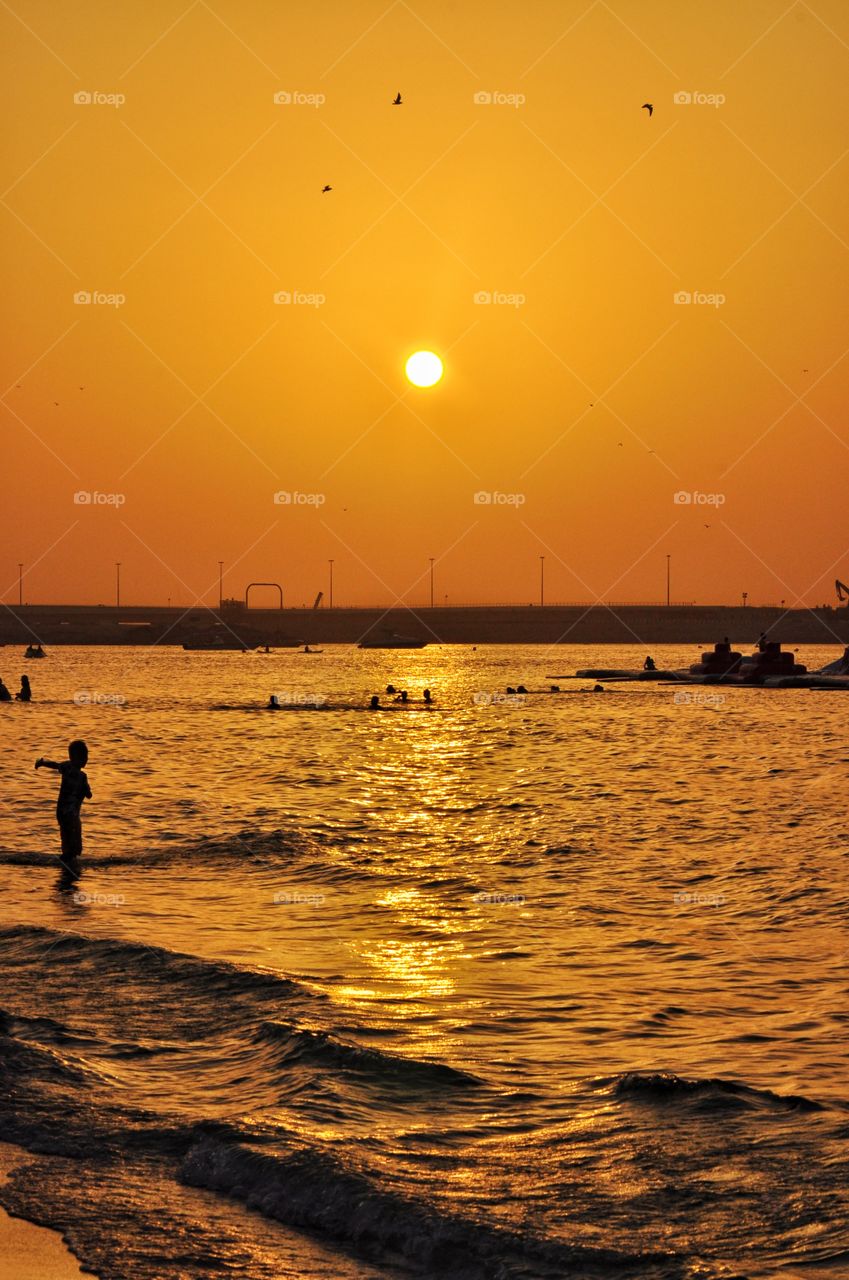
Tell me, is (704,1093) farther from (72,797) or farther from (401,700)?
(401,700)

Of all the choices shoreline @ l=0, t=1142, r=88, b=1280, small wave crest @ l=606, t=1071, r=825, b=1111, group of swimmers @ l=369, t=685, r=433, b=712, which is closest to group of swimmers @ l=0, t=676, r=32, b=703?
group of swimmers @ l=369, t=685, r=433, b=712

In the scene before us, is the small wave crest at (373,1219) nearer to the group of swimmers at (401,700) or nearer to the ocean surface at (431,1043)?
the ocean surface at (431,1043)

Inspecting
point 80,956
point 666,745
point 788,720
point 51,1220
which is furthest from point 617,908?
point 788,720

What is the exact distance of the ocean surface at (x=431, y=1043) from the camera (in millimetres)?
8828

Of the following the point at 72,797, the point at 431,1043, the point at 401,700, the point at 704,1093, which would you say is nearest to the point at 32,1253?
the point at 431,1043

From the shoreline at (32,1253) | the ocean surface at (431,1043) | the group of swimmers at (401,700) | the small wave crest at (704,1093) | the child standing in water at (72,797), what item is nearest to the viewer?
the shoreline at (32,1253)

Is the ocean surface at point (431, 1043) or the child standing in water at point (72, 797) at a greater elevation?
the child standing in water at point (72, 797)

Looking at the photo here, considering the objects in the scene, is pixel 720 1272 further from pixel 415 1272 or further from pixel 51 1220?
pixel 51 1220

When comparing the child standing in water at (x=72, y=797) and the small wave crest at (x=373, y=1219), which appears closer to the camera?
the small wave crest at (x=373, y=1219)

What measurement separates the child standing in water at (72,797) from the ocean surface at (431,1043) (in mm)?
513

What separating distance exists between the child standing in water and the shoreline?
1545 cm

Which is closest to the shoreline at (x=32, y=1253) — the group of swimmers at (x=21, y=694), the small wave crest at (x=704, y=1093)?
the small wave crest at (x=704, y=1093)

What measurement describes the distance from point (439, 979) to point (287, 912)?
5.36 m

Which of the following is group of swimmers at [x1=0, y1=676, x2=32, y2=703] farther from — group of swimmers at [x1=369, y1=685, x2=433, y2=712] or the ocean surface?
the ocean surface
